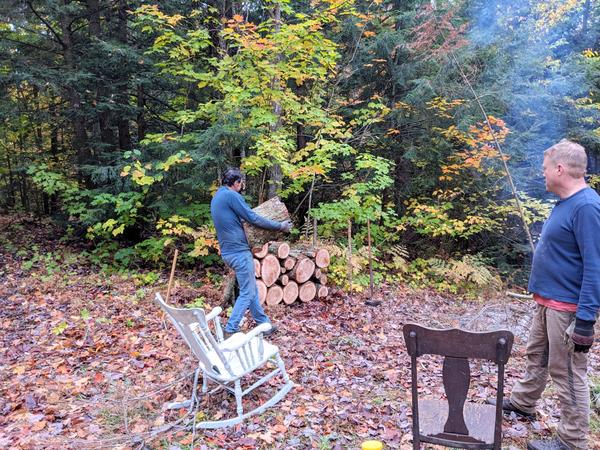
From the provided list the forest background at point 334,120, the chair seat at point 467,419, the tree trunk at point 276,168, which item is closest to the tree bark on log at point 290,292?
the forest background at point 334,120

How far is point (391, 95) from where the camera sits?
34.1 ft

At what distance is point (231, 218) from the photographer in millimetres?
5035

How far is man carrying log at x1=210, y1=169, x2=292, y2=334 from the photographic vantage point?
196 inches

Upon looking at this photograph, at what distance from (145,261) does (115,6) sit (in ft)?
19.7

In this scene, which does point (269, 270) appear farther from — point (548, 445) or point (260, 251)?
point (548, 445)

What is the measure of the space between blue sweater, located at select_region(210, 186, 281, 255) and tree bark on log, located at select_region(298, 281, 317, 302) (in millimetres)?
2256

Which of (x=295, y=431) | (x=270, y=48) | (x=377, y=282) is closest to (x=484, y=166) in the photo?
(x=377, y=282)

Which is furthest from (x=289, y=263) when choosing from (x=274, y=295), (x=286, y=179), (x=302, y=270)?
(x=286, y=179)

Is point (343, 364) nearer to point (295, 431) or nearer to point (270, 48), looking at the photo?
point (295, 431)

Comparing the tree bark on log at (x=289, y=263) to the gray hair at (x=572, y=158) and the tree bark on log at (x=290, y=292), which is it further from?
the gray hair at (x=572, y=158)

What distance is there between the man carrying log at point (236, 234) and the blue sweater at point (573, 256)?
3110 mm

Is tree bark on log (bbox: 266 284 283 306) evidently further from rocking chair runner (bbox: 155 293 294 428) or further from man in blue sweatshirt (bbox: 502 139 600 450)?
man in blue sweatshirt (bbox: 502 139 600 450)

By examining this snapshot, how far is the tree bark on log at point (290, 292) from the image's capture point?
695 cm

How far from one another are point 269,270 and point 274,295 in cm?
44
